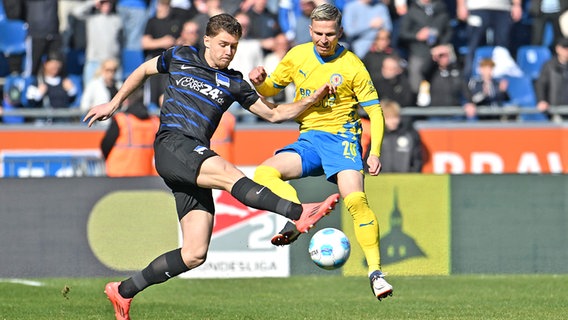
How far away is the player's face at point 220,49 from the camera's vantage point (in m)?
8.45

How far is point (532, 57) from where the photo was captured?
18625mm

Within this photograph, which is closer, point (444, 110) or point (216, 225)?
point (216, 225)

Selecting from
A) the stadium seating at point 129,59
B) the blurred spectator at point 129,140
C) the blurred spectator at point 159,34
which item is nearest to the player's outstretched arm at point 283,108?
the blurred spectator at point 129,140

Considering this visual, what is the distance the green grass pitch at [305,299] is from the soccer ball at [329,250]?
101cm

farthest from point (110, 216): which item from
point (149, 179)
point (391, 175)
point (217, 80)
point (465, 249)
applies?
point (217, 80)

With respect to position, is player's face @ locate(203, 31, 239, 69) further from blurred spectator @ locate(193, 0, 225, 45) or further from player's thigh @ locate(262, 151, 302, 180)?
blurred spectator @ locate(193, 0, 225, 45)

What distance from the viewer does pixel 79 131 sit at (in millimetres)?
15805

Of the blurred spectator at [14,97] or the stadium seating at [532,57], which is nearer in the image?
the blurred spectator at [14,97]

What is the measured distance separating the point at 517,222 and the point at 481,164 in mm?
2991

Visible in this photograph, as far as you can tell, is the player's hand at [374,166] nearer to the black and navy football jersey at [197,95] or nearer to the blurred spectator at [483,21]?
the black and navy football jersey at [197,95]

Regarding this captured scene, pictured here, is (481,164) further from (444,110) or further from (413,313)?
(413,313)

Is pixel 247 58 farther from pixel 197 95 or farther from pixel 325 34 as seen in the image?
pixel 197 95

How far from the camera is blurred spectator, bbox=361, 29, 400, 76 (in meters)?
16.5

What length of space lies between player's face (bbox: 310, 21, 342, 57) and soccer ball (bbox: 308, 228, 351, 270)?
155cm
